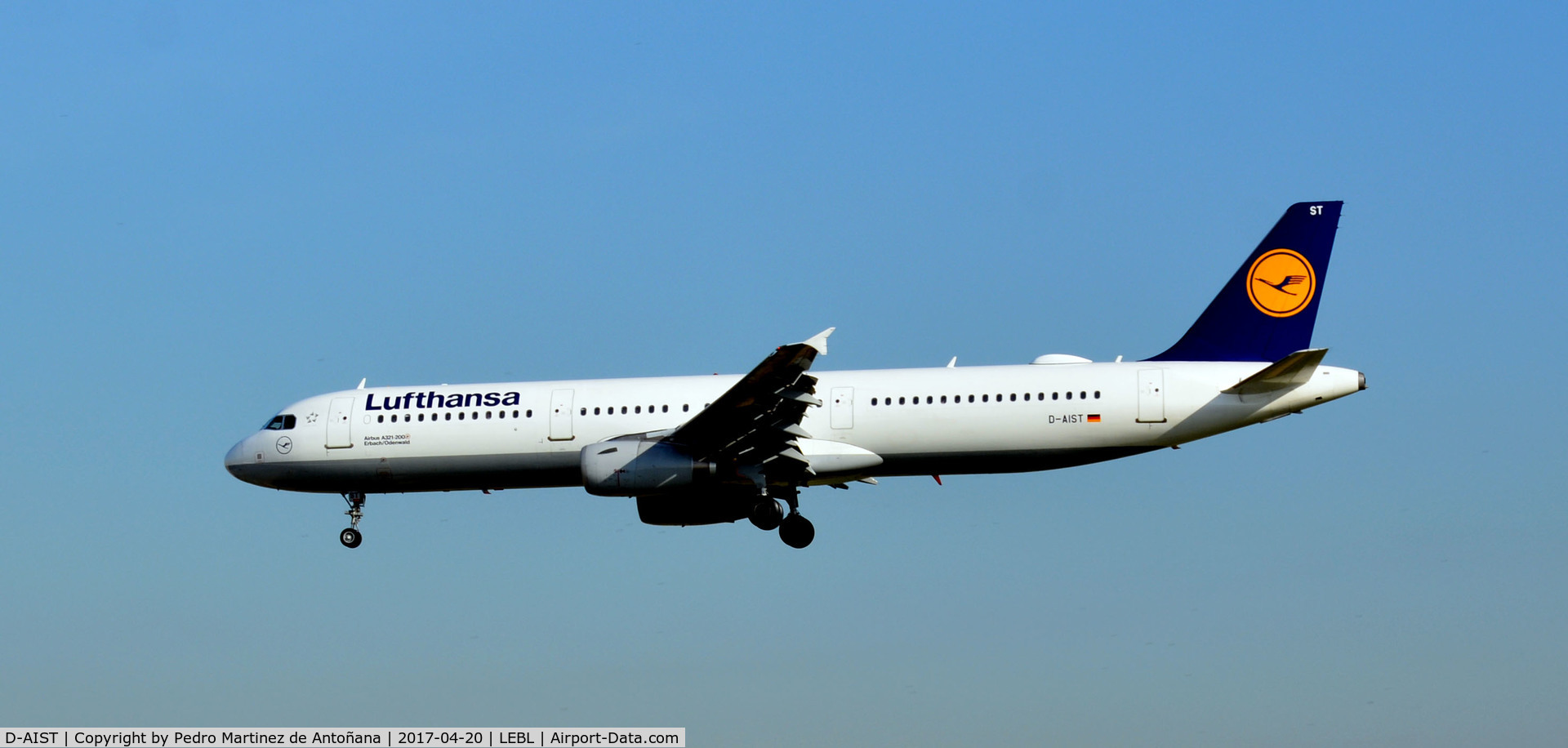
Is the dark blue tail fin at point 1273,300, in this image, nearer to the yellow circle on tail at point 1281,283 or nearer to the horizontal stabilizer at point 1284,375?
the yellow circle on tail at point 1281,283

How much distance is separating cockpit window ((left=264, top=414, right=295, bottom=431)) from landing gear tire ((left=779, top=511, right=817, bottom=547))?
34.1 feet

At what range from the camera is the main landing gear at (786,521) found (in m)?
31.9

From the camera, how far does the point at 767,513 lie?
31906 mm

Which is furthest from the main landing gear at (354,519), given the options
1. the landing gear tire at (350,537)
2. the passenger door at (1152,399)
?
the passenger door at (1152,399)

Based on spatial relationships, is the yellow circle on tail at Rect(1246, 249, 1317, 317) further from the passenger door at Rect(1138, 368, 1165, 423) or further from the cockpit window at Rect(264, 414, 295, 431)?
the cockpit window at Rect(264, 414, 295, 431)

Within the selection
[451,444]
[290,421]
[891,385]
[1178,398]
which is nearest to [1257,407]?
[1178,398]

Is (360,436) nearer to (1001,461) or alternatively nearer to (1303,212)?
(1001,461)

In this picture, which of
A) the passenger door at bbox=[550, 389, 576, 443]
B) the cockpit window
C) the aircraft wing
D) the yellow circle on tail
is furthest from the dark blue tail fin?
the cockpit window

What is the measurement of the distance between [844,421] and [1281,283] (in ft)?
28.5

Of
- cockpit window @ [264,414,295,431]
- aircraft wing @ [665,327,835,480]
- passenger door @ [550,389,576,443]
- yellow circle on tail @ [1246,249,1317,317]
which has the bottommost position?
Answer: aircraft wing @ [665,327,835,480]

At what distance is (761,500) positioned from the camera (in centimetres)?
3194

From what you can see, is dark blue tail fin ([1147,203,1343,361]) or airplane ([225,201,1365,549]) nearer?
airplane ([225,201,1365,549])

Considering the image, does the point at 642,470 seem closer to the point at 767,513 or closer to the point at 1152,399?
the point at 767,513

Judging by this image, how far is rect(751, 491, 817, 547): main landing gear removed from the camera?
105 ft
